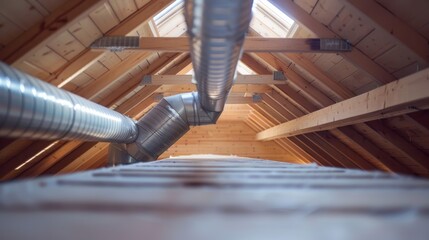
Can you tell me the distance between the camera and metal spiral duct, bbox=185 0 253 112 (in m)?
1.19

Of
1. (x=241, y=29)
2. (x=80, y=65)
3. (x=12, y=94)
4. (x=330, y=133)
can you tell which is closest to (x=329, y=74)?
(x=330, y=133)

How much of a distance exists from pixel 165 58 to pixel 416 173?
3.26m

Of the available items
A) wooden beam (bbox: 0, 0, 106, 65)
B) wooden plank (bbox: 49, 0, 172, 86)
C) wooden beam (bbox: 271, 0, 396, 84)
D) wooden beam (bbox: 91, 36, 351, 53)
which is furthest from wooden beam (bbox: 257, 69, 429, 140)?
wooden beam (bbox: 0, 0, 106, 65)

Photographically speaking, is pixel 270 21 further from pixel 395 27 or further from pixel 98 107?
pixel 98 107

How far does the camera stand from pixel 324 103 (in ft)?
11.5

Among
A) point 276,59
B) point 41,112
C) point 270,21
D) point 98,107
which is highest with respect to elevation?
point 270,21

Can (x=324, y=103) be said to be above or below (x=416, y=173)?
above

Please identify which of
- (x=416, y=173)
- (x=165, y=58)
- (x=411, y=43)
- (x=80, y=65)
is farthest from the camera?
(x=165, y=58)

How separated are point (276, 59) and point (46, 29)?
8.08ft

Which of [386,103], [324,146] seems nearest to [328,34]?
[386,103]

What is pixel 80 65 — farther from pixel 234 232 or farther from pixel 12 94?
pixel 234 232

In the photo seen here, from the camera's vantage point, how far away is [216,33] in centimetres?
135

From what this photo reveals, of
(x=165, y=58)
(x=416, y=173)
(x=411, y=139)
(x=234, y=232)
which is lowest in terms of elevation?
(x=234, y=232)

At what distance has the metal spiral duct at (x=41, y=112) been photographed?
1.42 metres
